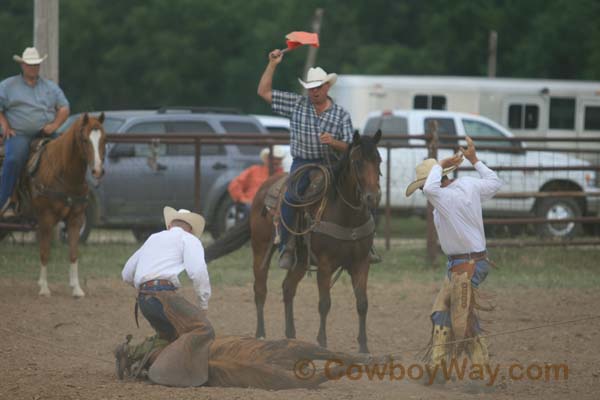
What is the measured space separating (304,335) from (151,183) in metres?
5.87

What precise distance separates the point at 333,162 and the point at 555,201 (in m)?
7.49

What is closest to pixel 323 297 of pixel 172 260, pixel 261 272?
pixel 261 272

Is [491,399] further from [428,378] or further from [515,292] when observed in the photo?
[515,292]

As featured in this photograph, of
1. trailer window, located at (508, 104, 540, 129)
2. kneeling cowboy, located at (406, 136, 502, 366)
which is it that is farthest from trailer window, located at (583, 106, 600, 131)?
kneeling cowboy, located at (406, 136, 502, 366)

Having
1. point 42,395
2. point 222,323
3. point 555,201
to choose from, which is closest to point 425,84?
point 555,201

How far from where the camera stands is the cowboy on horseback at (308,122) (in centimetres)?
982

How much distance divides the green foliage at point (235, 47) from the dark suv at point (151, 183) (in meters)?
19.9

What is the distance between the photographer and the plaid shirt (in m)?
9.83

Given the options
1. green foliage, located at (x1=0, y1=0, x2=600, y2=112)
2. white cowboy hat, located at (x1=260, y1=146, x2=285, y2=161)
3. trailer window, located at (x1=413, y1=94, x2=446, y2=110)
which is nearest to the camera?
white cowboy hat, located at (x1=260, y1=146, x2=285, y2=161)

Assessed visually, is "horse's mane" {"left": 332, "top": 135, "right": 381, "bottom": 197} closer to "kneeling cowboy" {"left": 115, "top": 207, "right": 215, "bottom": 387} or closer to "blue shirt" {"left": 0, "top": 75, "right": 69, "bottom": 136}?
"kneeling cowboy" {"left": 115, "top": 207, "right": 215, "bottom": 387}

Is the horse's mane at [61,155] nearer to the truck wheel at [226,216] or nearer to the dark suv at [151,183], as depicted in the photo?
the dark suv at [151,183]

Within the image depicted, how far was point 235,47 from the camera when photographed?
127ft

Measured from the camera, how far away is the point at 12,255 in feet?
48.3

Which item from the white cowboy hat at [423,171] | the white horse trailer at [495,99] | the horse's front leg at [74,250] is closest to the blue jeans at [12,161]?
the horse's front leg at [74,250]
